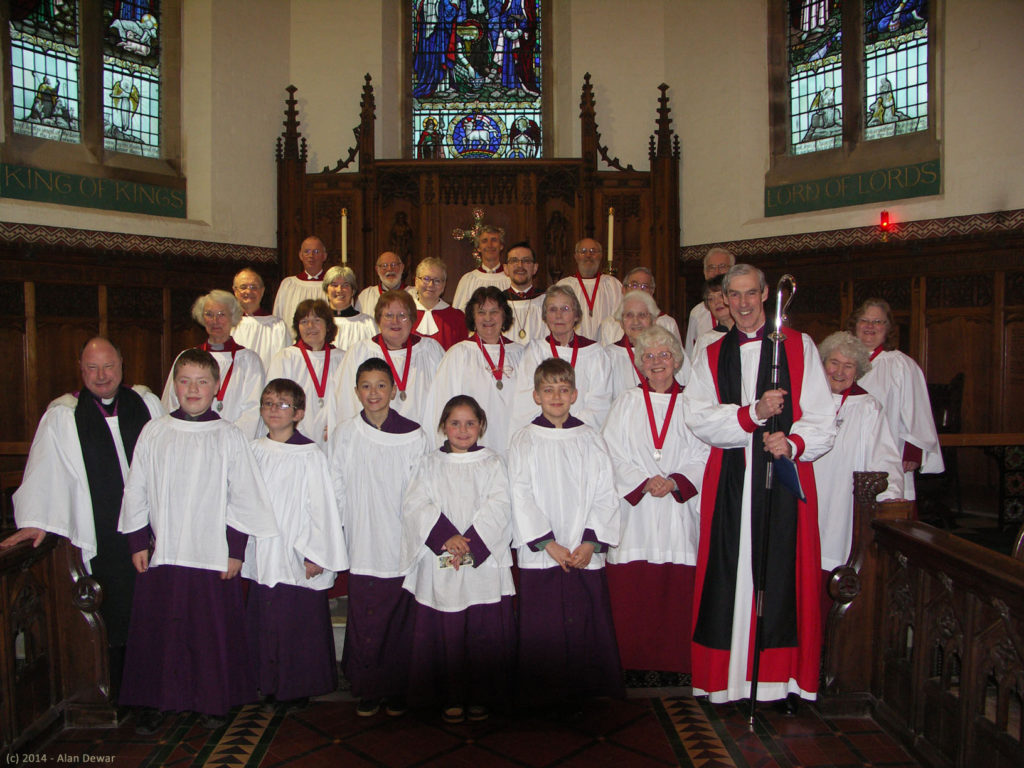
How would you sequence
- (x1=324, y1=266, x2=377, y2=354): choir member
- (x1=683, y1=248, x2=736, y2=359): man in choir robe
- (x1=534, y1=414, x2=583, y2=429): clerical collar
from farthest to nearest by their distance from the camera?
(x1=683, y1=248, x2=736, y2=359): man in choir robe → (x1=324, y1=266, x2=377, y2=354): choir member → (x1=534, y1=414, x2=583, y2=429): clerical collar

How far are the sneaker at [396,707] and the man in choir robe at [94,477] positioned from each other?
1.30m

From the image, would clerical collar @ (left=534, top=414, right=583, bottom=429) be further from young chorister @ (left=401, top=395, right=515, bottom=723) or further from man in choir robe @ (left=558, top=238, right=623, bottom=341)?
man in choir robe @ (left=558, top=238, right=623, bottom=341)

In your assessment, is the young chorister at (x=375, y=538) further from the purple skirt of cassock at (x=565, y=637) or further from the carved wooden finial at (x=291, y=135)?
the carved wooden finial at (x=291, y=135)

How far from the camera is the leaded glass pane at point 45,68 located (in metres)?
8.63

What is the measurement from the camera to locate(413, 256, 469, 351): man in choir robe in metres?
5.87

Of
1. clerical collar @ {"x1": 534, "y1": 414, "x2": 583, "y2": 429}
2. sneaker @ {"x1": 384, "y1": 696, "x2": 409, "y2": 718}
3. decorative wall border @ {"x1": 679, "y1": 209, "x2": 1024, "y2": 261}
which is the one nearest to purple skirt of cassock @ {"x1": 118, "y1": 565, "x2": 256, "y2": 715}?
sneaker @ {"x1": 384, "y1": 696, "x2": 409, "y2": 718}

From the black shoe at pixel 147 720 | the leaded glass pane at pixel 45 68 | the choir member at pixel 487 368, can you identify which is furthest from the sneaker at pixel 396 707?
the leaded glass pane at pixel 45 68

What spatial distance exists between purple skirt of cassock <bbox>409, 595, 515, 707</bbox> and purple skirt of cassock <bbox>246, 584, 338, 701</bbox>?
46 cm

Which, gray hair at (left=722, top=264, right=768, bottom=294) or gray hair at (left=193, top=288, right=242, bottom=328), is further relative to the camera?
gray hair at (left=193, top=288, right=242, bottom=328)

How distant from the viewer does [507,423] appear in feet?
16.8

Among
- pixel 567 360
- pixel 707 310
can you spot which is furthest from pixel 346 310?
pixel 707 310

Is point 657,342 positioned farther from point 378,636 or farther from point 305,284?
point 305,284

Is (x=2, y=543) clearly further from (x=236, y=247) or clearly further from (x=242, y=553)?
(x=236, y=247)

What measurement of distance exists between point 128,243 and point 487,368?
19.0ft
